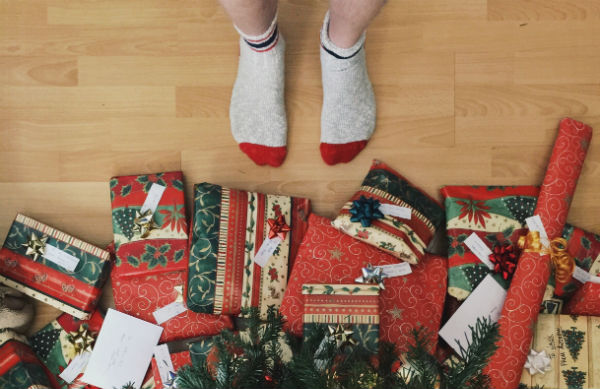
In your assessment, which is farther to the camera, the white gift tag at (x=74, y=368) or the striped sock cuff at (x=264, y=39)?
the white gift tag at (x=74, y=368)

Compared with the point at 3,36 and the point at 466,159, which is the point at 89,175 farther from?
the point at 466,159

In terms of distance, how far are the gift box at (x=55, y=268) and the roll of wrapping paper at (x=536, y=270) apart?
104 centimetres

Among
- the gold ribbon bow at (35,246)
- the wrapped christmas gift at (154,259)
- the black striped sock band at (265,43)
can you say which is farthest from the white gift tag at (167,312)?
the black striped sock band at (265,43)

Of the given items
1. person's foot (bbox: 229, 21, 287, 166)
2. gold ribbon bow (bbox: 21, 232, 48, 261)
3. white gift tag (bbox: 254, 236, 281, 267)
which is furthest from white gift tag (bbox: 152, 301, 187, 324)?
person's foot (bbox: 229, 21, 287, 166)

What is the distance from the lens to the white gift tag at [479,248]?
3.92 ft

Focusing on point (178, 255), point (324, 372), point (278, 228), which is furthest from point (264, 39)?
point (324, 372)

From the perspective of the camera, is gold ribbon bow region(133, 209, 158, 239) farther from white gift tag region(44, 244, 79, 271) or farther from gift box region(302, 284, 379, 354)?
gift box region(302, 284, 379, 354)

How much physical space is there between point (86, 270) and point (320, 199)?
668 mm

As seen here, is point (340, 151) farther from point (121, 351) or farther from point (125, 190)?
point (121, 351)

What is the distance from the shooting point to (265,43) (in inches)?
42.4

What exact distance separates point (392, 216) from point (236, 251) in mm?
419

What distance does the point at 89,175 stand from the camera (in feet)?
4.32

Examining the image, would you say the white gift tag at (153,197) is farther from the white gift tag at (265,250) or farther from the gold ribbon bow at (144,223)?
the white gift tag at (265,250)

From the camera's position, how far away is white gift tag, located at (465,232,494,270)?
120 cm
